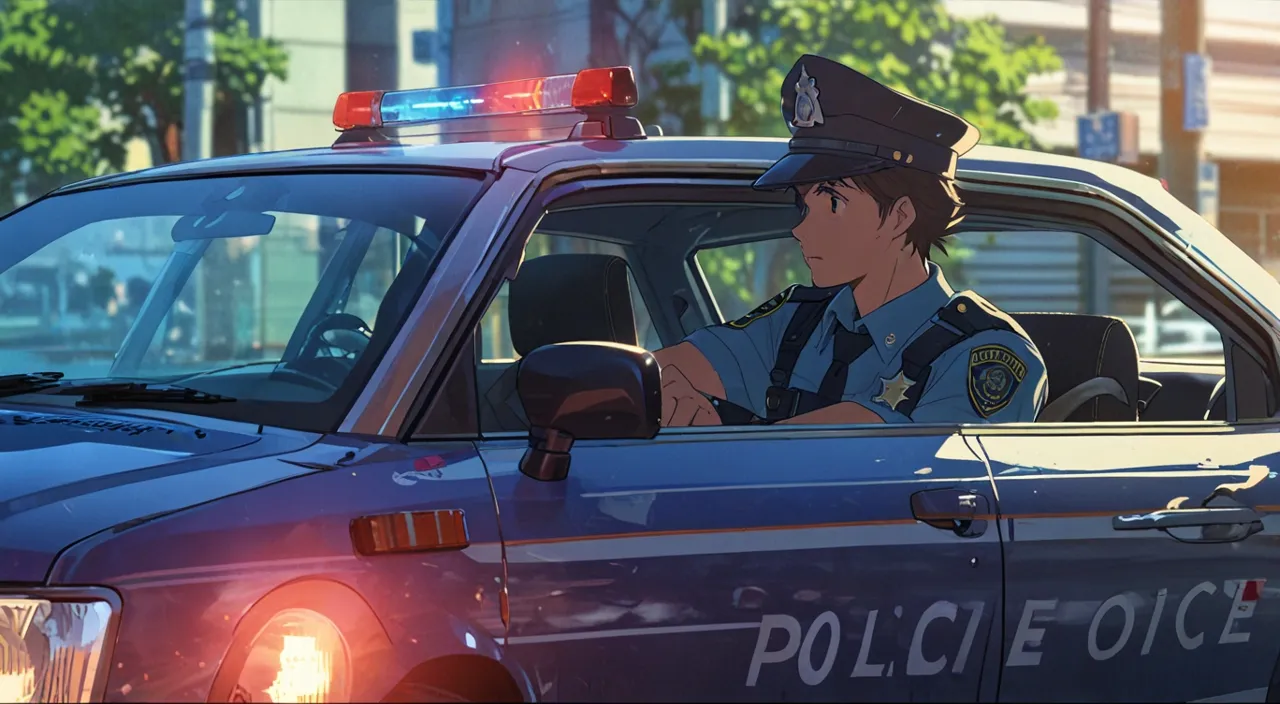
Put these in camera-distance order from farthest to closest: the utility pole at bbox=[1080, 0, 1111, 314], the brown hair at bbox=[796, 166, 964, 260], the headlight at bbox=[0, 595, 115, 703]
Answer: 1. the utility pole at bbox=[1080, 0, 1111, 314]
2. the brown hair at bbox=[796, 166, 964, 260]
3. the headlight at bbox=[0, 595, 115, 703]

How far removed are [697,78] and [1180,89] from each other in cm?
559

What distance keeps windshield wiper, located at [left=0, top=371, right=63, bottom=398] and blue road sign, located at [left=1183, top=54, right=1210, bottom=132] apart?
1371 cm

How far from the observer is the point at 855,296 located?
3.60m

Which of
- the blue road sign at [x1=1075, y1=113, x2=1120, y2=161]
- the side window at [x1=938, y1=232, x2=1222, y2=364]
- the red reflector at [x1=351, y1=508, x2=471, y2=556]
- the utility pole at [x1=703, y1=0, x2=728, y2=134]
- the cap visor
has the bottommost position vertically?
the side window at [x1=938, y1=232, x2=1222, y2=364]

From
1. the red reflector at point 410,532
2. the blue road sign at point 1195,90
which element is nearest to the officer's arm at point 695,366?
the red reflector at point 410,532

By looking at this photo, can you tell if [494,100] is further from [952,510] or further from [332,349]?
[952,510]

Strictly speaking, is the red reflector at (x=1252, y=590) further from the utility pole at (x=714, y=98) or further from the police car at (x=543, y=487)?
the utility pole at (x=714, y=98)

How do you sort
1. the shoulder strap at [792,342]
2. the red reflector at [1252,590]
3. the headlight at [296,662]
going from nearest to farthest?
the headlight at [296,662] < the red reflector at [1252,590] < the shoulder strap at [792,342]

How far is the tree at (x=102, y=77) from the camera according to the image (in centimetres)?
2138

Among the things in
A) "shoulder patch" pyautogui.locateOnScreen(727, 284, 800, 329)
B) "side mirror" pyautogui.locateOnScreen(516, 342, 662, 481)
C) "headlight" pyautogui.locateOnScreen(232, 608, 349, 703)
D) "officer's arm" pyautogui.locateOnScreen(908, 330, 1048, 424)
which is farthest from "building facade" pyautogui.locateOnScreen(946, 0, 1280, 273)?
"headlight" pyautogui.locateOnScreen(232, 608, 349, 703)

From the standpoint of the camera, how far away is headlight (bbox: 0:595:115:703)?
2211 millimetres

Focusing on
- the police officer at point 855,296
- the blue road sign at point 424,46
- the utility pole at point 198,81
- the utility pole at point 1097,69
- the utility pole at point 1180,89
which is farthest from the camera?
the blue road sign at point 424,46

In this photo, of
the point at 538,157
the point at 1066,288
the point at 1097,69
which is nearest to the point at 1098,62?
the point at 1097,69

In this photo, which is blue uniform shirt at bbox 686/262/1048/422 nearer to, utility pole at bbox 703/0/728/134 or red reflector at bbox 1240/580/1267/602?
red reflector at bbox 1240/580/1267/602
